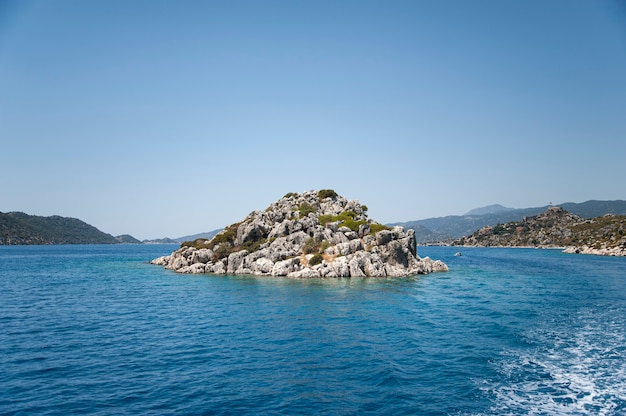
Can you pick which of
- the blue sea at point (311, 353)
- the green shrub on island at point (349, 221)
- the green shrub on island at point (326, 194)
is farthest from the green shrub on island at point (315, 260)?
the green shrub on island at point (326, 194)

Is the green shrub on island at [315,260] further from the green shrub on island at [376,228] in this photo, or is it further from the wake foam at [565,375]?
the wake foam at [565,375]

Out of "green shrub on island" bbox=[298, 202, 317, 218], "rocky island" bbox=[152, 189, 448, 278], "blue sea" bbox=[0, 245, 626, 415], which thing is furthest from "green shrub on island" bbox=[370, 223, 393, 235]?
"blue sea" bbox=[0, 245, 626, 415]

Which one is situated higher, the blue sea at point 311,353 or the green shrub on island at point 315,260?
the green shrub on island at point 315,260

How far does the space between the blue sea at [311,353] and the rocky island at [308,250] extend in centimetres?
2378

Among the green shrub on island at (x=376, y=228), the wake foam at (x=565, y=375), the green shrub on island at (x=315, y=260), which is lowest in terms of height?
the wake foam at (x=565, y=375)

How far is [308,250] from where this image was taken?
9125 centimetres

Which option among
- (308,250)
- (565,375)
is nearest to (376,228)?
(308,250)

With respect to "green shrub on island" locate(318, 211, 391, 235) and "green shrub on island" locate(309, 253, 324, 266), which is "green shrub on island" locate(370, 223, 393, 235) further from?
"green shrub on island" locate(309, 253, 324, 266)

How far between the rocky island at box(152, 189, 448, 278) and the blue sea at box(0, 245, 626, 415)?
936 inches

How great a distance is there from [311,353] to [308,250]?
196 feet

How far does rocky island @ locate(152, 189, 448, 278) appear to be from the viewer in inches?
3334

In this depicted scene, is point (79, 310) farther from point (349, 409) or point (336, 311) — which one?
point (349, 409)

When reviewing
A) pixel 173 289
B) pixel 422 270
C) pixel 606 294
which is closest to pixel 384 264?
pixel 422 270

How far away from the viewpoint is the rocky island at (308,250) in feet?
278
